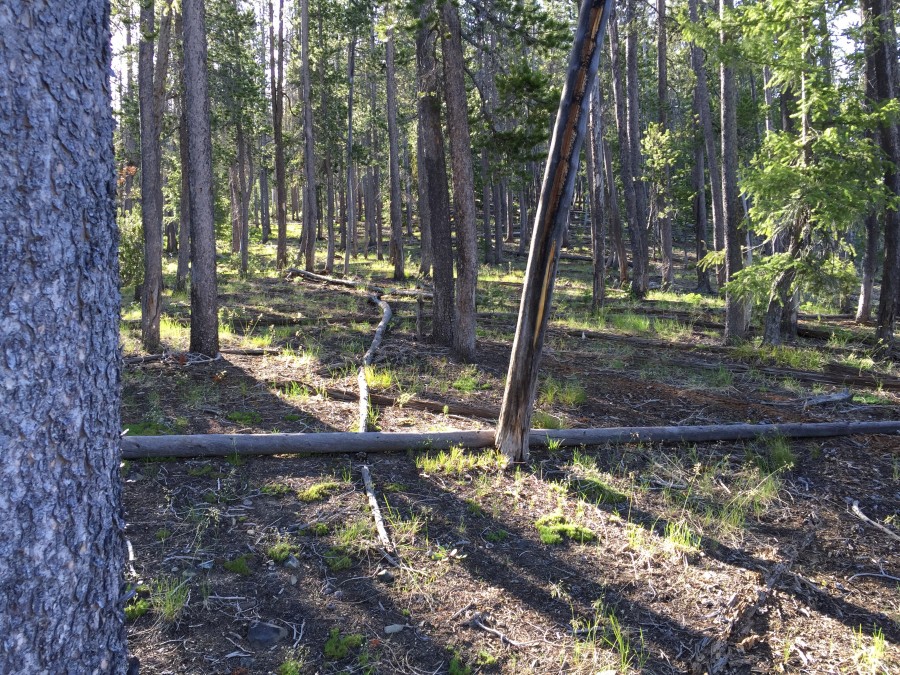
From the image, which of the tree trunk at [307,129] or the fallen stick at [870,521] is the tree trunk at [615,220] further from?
the fallen stick at [870,521]

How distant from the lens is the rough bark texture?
1838mm

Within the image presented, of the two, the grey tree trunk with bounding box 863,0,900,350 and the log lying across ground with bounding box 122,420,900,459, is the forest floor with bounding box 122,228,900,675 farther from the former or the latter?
the grey tree trunk with bounding box 863,0,900,350

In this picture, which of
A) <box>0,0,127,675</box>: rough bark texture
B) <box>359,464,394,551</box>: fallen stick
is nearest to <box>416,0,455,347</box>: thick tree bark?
<box>359,464,394,551</box>: fallen stick

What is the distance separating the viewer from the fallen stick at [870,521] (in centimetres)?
493

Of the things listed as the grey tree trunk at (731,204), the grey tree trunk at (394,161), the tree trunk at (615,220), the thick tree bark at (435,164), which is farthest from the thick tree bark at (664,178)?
the thick tree bark at (435,164)

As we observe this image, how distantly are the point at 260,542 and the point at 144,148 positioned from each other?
25.0ft

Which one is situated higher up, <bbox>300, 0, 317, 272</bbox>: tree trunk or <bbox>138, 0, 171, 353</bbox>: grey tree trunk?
<bbox>300, 0, 317, 272</bbox>: tree trunk

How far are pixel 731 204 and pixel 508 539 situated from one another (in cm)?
1046

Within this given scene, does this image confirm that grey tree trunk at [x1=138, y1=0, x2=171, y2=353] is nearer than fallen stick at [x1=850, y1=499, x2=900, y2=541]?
No

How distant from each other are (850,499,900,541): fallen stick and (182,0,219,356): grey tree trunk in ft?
28.1

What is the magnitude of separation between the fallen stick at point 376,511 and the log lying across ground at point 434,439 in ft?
1.52

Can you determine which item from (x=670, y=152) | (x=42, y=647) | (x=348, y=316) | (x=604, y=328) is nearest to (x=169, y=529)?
(x=42, y=647)

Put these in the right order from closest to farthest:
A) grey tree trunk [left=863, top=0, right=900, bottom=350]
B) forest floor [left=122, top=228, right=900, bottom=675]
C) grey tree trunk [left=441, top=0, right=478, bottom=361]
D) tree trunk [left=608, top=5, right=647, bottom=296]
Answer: forest floor [left=122, top=228, right=900, bottom=675] < grey tree trunk [left=441, top=0, right=478, bottom=361] < grey tree trunk [left=863, top=0, right=900, bottom=350] < tree trunk [left=608, top=5, right=647, bottom=296]

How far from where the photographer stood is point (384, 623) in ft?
11.9
